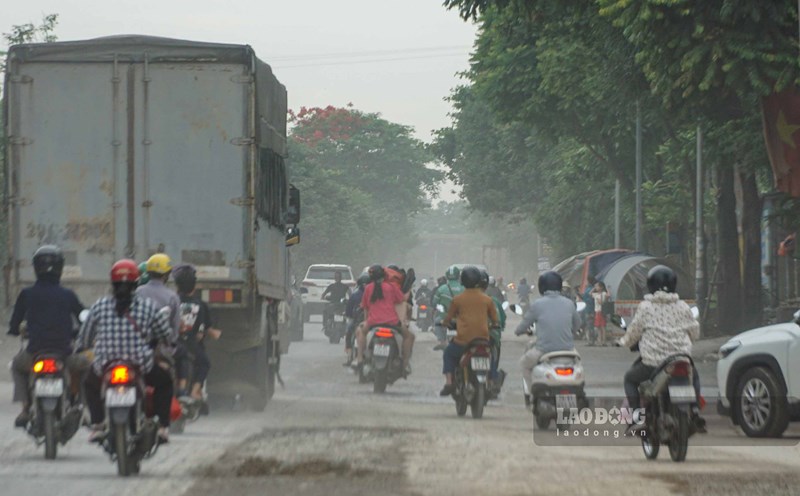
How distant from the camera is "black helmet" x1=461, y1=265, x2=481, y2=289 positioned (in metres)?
16.0

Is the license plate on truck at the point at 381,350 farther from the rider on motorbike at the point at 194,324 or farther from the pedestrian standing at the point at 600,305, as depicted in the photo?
the pedestrian standing at the point at 600,305

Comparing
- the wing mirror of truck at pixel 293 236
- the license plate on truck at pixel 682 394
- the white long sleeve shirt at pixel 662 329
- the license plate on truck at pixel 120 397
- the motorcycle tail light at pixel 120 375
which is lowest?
the license plate on truck at pixel 682 394

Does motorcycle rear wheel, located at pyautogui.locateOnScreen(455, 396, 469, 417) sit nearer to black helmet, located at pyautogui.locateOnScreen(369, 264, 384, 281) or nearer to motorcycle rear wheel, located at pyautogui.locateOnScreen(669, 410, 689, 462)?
black helmet, located at pyautogui.locateOnScreen(369, 264, 384, 281)

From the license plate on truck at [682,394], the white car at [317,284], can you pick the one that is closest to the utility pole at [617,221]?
the white car at [317,284]

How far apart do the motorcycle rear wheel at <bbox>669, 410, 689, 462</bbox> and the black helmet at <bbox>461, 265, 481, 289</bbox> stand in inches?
197

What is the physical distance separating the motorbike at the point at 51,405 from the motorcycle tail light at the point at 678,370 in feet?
14.4

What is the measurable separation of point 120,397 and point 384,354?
9.61 meters

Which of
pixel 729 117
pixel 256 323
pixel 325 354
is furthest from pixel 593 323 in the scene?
pixel 256 323

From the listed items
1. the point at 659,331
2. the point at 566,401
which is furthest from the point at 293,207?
the point at 659,331

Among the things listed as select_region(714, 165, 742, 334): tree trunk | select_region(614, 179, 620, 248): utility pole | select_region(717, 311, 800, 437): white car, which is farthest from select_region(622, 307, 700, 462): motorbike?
select_region(614, 179, 620, 248): utility pole

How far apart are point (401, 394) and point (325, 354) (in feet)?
36.4

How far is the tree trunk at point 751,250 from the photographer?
34094 millimetres

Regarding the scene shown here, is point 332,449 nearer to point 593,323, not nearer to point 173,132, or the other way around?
point 173,132

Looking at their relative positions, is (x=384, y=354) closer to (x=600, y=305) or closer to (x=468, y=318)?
(x=468, y=318)
